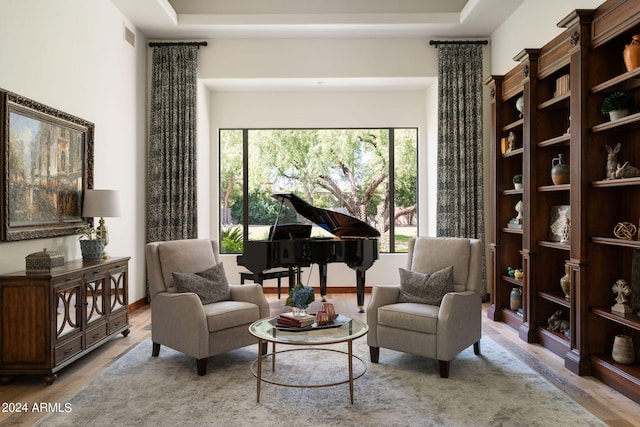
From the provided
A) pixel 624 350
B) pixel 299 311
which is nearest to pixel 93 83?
pixel 299 311

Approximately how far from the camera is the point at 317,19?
6062mm

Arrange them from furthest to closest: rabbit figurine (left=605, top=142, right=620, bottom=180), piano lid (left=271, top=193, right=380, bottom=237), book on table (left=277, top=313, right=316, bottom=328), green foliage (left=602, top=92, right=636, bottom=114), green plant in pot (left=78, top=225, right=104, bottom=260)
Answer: piano lid (left=271, top=193, right=380, bottom=237) → green plant in pot (left=78, top=225, right=104, bottom=260) → rabbit figurine (left=605, top=142, right=620, bottom=180) → green foliage (left=602, top=92, right=636, bottom=114) → book on table (left=277, top=313, right=316, bottom=328)

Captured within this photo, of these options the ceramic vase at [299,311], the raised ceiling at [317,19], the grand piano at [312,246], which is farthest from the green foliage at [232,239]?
the ceramic vase at [299,311]

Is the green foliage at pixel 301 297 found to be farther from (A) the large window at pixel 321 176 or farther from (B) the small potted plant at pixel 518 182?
(A) the large window at pixel 321 176

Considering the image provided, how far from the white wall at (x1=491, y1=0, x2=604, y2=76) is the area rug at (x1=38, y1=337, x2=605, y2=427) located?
10.8 feet

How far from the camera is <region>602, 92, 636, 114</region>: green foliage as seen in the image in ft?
11.3

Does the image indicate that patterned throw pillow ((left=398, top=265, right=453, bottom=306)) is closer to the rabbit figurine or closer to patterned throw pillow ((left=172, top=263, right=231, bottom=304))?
the rabbit figurine

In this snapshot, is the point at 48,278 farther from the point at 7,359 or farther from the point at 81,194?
the point at 81,194

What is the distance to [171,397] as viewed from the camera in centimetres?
318

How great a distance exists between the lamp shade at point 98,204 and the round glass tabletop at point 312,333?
7.18 ft

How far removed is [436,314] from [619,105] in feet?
6.66

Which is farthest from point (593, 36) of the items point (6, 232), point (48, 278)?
point (6, 232)

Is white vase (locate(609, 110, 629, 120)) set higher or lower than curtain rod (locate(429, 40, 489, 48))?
lower

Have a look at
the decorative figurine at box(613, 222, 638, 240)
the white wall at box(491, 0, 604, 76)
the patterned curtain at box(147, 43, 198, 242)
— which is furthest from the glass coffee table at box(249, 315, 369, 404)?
the patterned curtain at box(147, 43, 198, 242)
